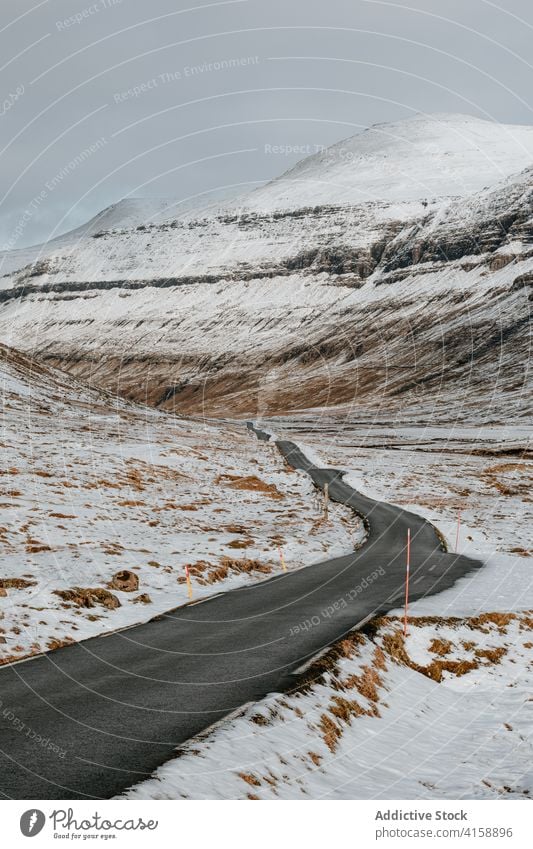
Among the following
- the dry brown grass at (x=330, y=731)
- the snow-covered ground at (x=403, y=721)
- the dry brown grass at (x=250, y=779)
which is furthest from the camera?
the dry brown grass at (x=330, y=731)

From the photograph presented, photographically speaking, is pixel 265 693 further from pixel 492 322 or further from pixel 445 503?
pixel 492 322

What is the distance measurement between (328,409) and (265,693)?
170430 mm

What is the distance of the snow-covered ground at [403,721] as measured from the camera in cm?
943

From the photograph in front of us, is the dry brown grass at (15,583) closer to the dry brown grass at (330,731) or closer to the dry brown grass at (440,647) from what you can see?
the dry brown grass at (330,731)

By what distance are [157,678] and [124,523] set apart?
18.8 metres

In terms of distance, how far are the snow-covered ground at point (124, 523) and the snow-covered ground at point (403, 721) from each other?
6.16m

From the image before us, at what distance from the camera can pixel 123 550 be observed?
83.5ft

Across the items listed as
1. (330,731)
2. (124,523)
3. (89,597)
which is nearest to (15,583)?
(89,597)

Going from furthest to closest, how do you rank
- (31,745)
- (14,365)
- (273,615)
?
1. (14,365)
2. (273,615)
3. (31,745)

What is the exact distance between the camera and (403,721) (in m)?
13.0

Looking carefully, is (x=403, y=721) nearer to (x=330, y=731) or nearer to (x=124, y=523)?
(x=330, y=731)

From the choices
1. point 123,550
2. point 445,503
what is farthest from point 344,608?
point 445,503

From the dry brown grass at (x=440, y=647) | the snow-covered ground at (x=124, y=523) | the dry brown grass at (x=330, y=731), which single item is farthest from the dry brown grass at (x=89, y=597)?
the dry brown grass at (x=330, y=731)

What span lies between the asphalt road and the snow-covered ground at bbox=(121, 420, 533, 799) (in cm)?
66
